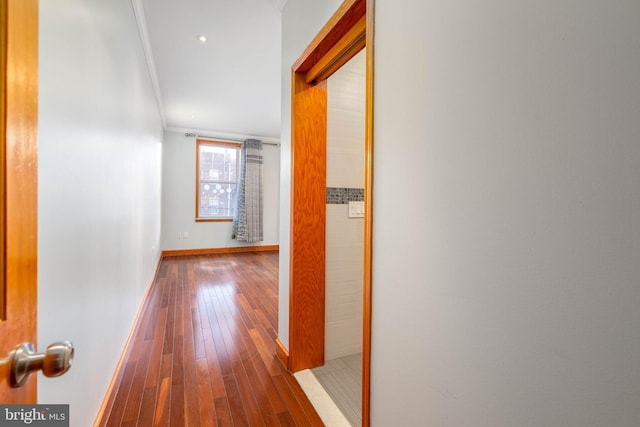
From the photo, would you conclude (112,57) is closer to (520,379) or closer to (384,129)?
(384,129)

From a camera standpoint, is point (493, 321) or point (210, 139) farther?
point (210, 139)

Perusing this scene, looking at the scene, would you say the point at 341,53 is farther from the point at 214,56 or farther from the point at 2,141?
the point at 214,56

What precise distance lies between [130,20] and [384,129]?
2.25 meters

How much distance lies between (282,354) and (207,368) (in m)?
0.50

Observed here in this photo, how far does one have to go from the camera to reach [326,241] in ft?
6.30

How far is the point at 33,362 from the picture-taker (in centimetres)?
44

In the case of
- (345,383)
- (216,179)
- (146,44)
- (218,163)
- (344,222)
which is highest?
(146,44)

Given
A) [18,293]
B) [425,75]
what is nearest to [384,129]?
[425,75]

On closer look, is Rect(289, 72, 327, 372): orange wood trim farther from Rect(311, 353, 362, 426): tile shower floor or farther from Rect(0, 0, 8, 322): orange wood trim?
Rect(0, 0, 8, 322): orange wood trim

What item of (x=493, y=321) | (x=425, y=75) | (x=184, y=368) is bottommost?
(x=184, y=368)

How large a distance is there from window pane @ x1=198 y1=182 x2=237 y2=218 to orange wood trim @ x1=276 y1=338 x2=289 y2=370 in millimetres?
4480

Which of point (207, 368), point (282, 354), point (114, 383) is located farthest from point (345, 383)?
point (114, 383)

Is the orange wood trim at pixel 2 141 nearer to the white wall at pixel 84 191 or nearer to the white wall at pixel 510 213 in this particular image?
the white wall at pixel 84 191

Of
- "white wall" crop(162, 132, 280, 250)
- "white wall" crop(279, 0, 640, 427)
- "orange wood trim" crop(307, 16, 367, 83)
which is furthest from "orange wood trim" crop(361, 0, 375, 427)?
"white wall" crop(162, 132, 280, 250)
